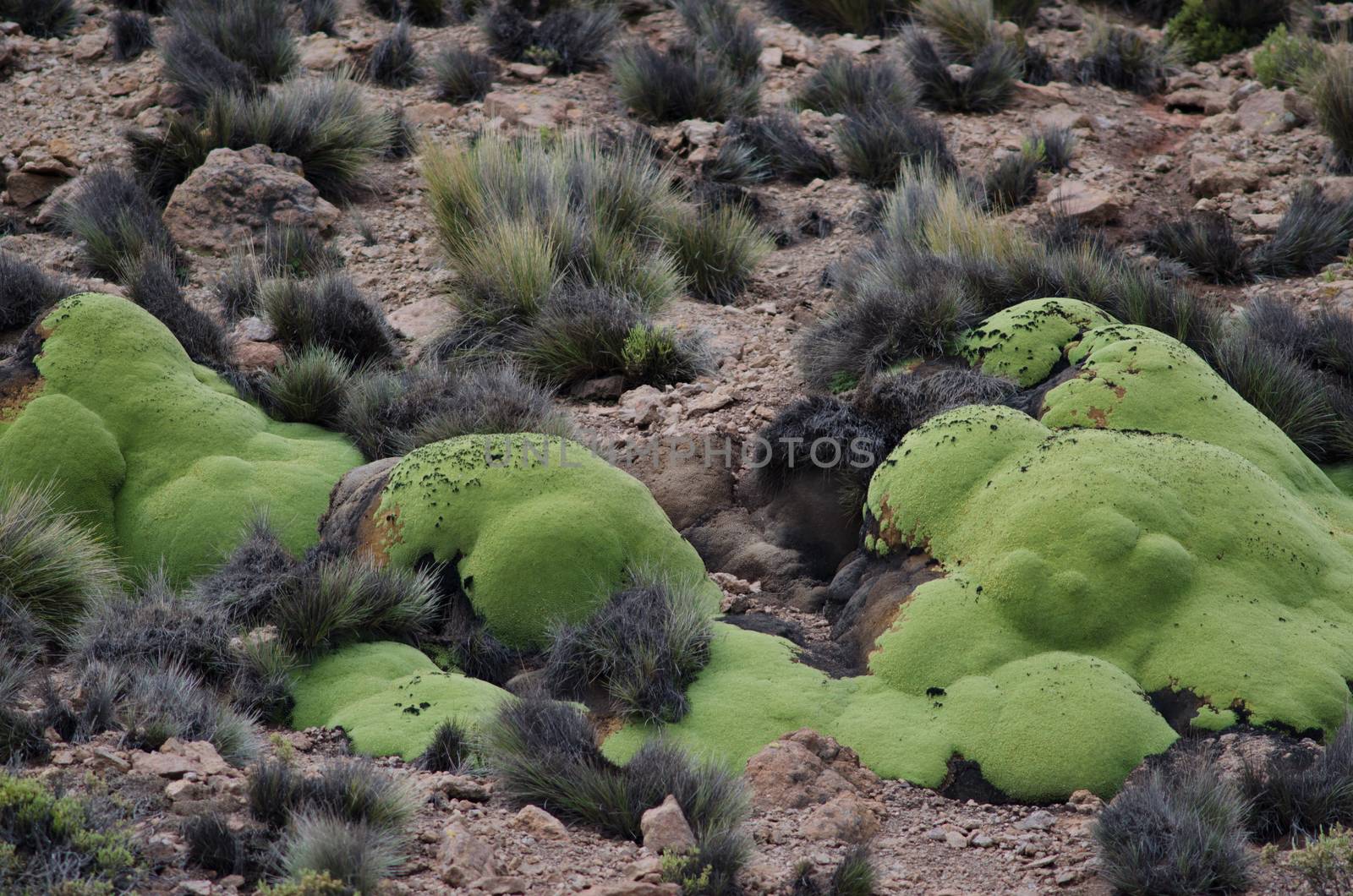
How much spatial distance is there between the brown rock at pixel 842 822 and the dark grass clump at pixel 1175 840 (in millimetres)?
761

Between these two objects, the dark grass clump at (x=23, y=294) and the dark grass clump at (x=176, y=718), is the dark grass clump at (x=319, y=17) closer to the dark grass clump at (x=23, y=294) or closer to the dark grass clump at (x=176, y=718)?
the dark grass clump at (x=23, y=294)

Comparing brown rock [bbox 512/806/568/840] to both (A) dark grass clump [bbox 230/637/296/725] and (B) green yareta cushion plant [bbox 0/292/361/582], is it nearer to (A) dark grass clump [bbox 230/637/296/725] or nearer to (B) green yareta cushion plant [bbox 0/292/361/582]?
(A) dark grass clump [bbox 230/637/296/725]

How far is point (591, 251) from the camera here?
900 cm

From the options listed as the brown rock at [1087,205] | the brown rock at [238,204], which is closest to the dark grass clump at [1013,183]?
the brown rock at [1087,205]

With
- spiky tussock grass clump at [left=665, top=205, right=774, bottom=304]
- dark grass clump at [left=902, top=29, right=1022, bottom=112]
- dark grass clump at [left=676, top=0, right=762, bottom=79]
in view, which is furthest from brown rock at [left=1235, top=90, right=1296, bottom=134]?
spiky tussock grass clump at [left=665, top=205, right=774, bottom=304]

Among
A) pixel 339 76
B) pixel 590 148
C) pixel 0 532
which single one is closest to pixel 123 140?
pixel 339 76

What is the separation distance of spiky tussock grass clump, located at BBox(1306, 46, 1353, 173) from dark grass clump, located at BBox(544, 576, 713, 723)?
830 centimetres

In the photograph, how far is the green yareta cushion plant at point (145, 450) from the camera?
6.10 m

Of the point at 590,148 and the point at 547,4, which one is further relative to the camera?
the point at 547,4

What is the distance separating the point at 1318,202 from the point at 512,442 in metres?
7.17

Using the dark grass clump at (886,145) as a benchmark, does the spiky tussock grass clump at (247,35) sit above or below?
above

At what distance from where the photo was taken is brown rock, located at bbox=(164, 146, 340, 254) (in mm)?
9594

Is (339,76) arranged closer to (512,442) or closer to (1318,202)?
(512,442)

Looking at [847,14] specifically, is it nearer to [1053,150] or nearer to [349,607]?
[1053,150]
